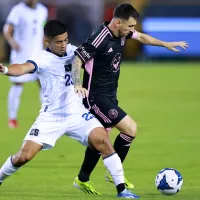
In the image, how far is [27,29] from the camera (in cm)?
1509

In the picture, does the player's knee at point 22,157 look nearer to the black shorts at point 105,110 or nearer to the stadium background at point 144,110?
the stadium background at point 144,110

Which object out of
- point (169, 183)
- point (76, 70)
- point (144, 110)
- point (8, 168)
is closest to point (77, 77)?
point (76, 70)

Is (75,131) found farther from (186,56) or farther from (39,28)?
(186,56)

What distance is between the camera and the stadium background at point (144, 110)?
923 centimetres

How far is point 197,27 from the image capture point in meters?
28.6

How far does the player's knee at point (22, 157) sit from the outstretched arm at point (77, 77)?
80 cm

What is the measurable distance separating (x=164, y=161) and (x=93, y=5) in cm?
2193

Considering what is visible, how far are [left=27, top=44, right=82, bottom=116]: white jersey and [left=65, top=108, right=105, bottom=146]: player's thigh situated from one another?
0.08 metres

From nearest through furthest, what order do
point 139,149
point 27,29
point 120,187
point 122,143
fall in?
point 120,187 → point 122,143 → point 139,149 → point 27,29

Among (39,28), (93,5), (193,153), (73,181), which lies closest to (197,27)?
(93,5)

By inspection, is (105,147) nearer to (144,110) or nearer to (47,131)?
(47,131)

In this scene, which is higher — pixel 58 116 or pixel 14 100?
pixel 58 116

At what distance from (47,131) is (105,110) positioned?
872mm

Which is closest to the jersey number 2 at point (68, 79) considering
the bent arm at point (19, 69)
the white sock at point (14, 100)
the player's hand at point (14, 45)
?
the bent arm at point (19, 69)
